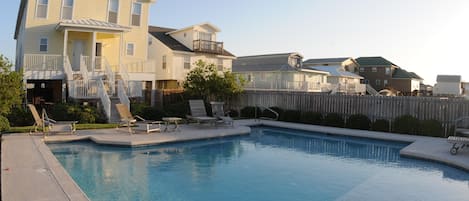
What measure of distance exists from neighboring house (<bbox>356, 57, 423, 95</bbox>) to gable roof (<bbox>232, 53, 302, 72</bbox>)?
2411cm

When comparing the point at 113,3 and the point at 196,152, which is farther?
the point at 113,3

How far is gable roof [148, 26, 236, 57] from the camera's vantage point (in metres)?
30.9

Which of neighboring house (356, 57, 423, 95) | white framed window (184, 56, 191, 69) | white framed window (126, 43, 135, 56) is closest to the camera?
white framed window (126, 43, 135, 56)

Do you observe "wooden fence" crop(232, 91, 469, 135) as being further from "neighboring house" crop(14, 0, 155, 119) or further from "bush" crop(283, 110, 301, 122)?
"neighboring house" crop(14, 0, 155, 119)

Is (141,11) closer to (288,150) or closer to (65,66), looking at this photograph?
(65,66)

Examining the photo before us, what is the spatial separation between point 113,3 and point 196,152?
15.6 metres

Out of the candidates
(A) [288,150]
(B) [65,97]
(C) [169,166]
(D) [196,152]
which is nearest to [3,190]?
(C) [169,166]

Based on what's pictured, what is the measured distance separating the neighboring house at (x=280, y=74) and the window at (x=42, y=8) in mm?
19737

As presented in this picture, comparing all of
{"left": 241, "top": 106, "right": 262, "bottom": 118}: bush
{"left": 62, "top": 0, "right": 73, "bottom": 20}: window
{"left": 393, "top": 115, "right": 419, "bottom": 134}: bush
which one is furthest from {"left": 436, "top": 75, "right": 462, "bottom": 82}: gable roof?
{"left": 62, "top": 0, "right": 73, "bottom": 20}: window

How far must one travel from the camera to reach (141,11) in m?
25.3

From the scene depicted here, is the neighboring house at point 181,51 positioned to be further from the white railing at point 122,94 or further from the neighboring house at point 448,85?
the neighboring house at point 448,85

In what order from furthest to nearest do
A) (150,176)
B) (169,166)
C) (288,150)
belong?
(288,150)
(169,166)
(150,176)

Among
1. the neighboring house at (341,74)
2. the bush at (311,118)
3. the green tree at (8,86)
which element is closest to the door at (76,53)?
the green tree at (8,86)

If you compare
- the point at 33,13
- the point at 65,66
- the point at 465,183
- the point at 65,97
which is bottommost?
the point at 465,183
